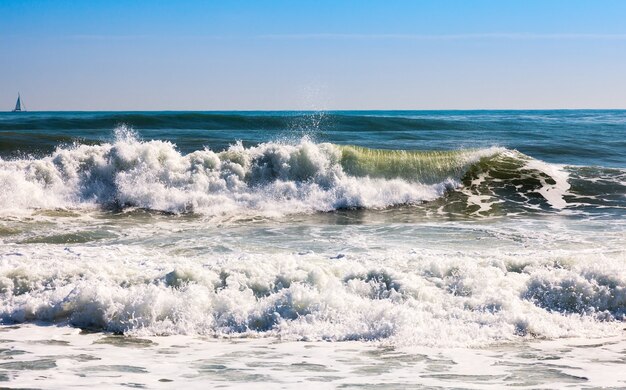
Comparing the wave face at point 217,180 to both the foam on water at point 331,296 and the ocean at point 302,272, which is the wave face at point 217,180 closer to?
the ocean at point 302,272

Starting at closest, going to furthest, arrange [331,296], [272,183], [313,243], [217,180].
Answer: [331,296] < [313,243] < [217,180] < [272,183]

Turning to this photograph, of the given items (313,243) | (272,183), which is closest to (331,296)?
(313,243)

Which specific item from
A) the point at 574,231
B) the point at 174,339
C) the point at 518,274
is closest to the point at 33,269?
the point at 174,339

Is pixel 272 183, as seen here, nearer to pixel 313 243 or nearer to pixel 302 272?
pixel 313 243

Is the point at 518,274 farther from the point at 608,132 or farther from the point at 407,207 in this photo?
the point at 608,132

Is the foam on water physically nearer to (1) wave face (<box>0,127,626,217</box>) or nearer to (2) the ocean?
(2) the ocean

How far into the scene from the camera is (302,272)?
29.7 ft

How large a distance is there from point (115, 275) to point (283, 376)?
3733 mm

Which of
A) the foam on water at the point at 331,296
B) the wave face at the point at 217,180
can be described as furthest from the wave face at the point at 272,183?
the foam on water at the point at 331,296

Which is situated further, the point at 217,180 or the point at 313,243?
the point at 217,180

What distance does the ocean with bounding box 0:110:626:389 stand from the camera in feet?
21.5

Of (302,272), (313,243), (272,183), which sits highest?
(272,183)

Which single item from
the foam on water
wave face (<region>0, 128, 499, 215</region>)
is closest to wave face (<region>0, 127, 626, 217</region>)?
wave face (<region>0, 128, 499, 215</region>)

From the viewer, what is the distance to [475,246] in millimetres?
11906
